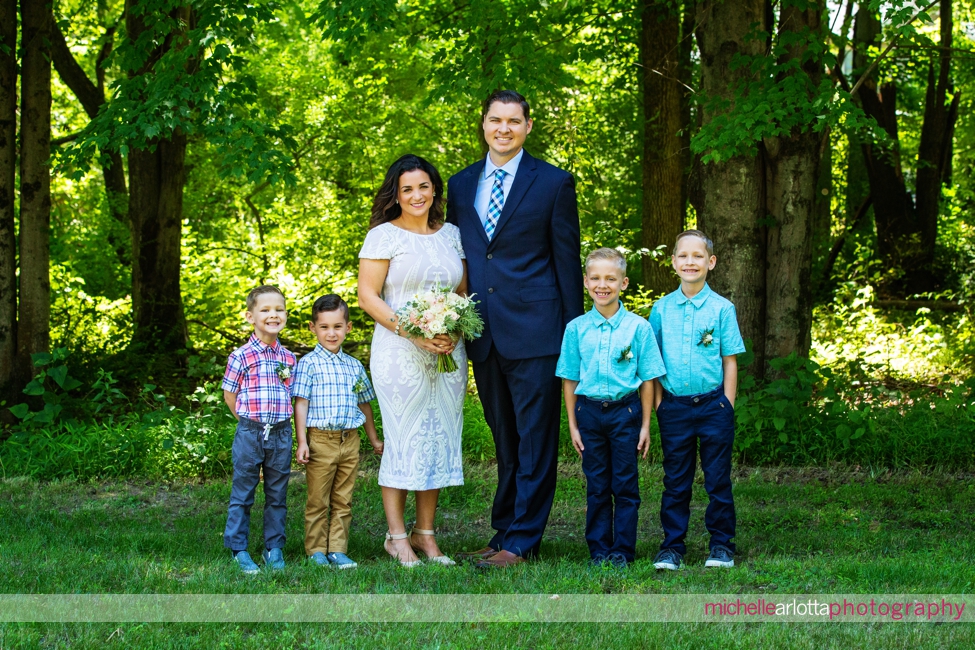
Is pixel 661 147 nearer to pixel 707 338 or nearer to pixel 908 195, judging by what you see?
pixel 908 195

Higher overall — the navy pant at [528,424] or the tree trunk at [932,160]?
the tree trunk at [932,160]

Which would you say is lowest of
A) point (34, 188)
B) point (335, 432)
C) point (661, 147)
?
point (335, 432)

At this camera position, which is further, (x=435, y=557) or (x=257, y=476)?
(x=435, y=557)

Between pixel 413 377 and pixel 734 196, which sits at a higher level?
pixel 734 196

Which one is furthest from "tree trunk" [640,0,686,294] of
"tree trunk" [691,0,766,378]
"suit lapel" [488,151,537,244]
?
"suit lapel" [488,151,537,244]

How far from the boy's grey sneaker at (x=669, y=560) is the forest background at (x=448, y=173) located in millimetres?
2917

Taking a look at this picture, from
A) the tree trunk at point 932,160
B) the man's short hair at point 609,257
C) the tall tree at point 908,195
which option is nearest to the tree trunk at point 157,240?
the man's short hair at point 609,257

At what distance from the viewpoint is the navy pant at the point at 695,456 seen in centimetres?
479

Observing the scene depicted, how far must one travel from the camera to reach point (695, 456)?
488cm

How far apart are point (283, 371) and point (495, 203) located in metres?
1.39

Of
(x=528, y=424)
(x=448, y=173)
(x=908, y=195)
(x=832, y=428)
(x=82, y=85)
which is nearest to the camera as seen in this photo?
(x=528, y=424)

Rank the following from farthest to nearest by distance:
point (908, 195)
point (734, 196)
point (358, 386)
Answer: point (908, 195), point (734, 196), point (358, 386)

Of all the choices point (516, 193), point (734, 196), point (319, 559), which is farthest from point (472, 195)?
point (734, 196)

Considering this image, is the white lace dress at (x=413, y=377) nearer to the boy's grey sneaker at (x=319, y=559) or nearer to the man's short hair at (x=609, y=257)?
the boy's grey sneaker at (x=319, y=559)
